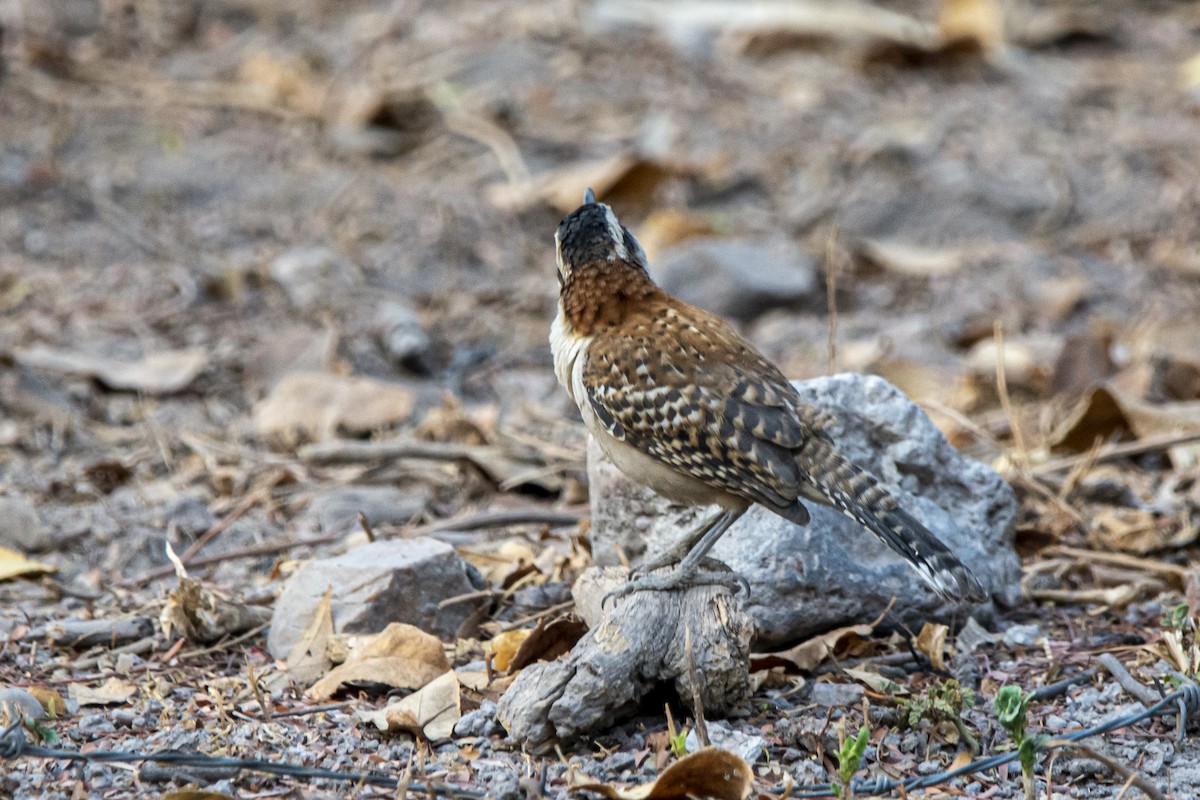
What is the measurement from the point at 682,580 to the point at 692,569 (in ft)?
0.48

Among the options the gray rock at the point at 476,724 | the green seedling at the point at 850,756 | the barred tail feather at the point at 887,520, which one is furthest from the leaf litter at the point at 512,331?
the barred tail feather at the point at 887,520

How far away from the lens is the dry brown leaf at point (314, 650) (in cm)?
441

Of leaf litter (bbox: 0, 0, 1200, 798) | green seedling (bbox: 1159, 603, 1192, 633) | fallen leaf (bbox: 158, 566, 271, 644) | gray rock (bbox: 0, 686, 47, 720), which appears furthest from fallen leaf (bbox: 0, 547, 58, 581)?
green seedling (bbox: 1159, 603, 1192, 633)

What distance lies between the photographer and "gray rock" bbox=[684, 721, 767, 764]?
3.78 meters

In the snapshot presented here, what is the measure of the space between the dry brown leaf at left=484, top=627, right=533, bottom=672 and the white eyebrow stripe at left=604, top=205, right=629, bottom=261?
1.33 m

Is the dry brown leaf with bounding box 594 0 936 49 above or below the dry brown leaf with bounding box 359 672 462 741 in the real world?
above

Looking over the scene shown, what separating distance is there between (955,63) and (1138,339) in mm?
5739

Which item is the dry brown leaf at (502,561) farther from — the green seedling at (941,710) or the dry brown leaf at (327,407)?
the dry brown leaf at (327,407)

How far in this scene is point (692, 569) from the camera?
4.31 m

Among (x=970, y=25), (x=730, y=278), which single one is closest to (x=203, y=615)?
(x=730, y=278)

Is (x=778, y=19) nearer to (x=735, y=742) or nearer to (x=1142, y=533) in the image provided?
(x=1142, y=533)

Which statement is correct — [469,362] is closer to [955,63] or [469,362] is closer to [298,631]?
[298,631]

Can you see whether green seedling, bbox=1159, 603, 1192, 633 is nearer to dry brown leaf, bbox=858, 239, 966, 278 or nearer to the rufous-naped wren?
the rufous-naped wren

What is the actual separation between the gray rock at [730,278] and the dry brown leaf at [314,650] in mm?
4869
